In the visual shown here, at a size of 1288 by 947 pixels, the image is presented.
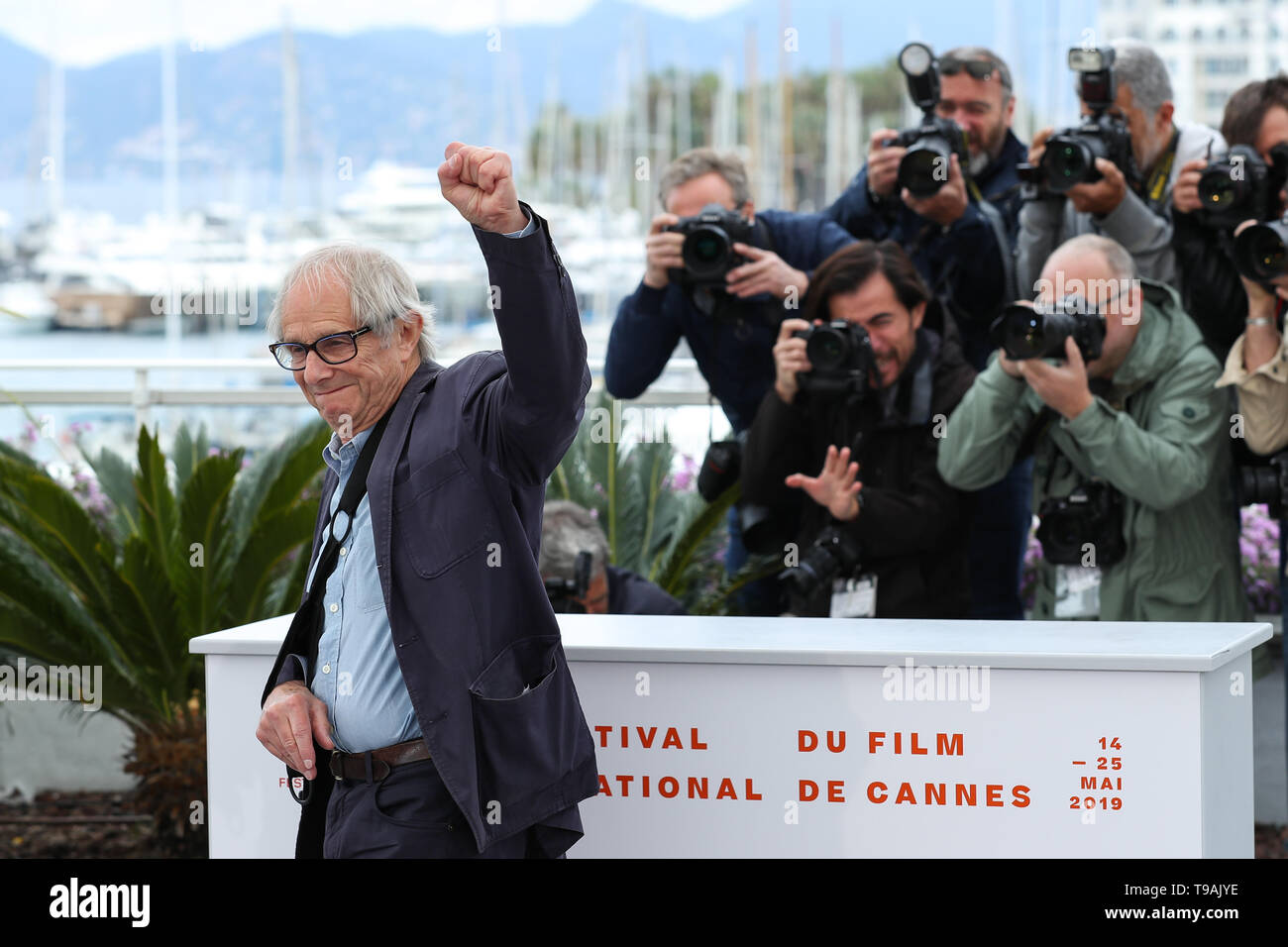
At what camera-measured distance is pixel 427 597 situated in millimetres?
2469

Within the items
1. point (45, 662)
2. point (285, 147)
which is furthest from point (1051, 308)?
point (285, 147)

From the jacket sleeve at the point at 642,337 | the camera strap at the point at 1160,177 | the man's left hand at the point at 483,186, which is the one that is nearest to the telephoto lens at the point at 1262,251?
the camera strap at the point at 1160,177

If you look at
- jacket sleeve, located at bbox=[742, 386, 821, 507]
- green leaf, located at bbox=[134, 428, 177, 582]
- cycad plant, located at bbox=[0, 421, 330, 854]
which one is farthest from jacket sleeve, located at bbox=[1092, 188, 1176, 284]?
green leaf, located at bbox=[134, 428, 177, 582]

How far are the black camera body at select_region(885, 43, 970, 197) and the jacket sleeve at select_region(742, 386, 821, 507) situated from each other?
0.71 metres

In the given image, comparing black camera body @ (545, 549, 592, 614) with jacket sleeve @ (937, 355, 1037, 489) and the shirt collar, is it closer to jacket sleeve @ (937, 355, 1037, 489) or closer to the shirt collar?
jacket sleeve @ (937, 355, 1037, 489)

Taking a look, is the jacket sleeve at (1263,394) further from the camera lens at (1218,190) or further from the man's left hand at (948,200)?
the man's left hand at (948,200)

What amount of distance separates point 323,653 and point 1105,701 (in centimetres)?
135

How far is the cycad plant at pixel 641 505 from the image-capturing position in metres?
5.60

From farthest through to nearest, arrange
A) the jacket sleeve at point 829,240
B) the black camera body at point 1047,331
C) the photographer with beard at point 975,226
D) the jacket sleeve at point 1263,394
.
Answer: the jacket sleeve at point 829,240, the photographer with beard at point 975,226, the jacket sleeve at point 1263,394, the black camera body at point 1047,331

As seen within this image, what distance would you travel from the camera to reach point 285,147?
19484mm

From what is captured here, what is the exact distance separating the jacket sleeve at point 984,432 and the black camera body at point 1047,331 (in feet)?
0.50

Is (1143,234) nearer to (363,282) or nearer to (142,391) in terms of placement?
(363,282)

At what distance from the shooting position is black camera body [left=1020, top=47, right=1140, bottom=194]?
420 cm
